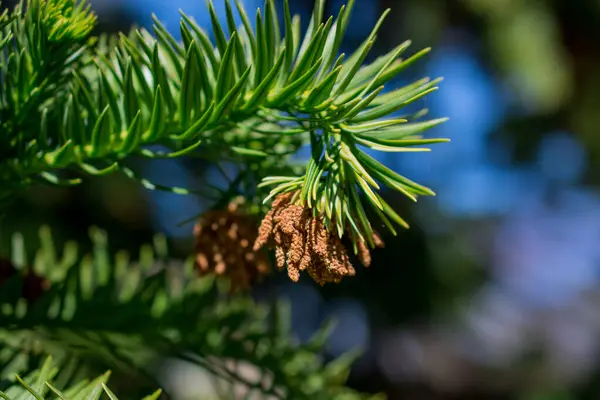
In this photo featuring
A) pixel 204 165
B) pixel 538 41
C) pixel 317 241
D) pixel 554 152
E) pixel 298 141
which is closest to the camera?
pixel 317 241

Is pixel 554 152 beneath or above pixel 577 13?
beneath

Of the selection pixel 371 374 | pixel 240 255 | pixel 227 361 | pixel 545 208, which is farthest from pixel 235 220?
pixel 545 208

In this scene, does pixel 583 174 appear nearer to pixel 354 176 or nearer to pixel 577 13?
pixel 577 13

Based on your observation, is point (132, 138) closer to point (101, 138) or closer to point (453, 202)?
point (101, 138)

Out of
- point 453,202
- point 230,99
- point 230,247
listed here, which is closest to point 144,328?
point 230,247

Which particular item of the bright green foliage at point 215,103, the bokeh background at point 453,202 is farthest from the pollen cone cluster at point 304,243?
the bokeh background at point 453,202
